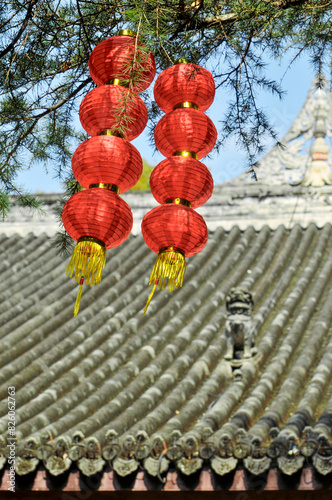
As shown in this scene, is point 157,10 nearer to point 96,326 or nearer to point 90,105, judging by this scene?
point 90,105

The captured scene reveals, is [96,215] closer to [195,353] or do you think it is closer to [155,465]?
[155,465]

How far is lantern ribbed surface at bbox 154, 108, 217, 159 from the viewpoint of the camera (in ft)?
6.94

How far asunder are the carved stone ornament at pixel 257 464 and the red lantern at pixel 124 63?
2103mm

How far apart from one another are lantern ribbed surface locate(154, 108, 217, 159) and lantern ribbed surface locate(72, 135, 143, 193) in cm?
12

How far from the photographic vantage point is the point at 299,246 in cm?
666

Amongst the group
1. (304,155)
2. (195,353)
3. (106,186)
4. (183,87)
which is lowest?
(106,186)

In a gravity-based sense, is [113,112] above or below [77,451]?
above

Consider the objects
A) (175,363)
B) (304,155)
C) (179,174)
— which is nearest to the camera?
(179,174)

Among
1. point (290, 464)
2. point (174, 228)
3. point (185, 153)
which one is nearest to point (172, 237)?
point (174, 228)

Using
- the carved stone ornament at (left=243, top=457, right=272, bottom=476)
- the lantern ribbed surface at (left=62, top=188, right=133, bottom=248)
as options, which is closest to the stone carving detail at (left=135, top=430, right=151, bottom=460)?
the carved stone ornament at (left=243, top=457, right=272, bottom=476)

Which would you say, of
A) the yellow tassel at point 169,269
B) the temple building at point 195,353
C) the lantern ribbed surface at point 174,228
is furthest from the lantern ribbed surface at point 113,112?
the temple building at point 195,353

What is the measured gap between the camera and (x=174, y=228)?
6.64 ft

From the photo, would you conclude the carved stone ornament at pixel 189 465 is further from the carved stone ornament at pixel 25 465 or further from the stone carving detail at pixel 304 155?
the stone carving detail at pixel 304 155

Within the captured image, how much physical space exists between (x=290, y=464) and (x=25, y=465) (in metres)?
1.40
